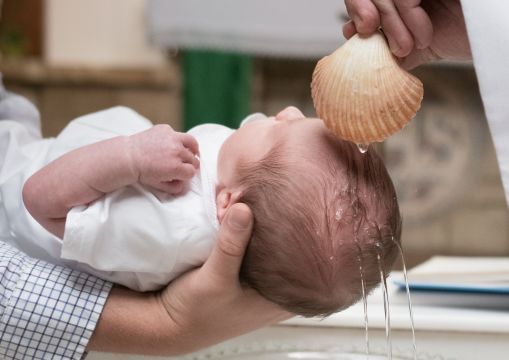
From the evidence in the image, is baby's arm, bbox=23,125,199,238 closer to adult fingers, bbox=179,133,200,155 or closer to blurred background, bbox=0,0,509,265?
adult fingers, bbox=179,133,200,155

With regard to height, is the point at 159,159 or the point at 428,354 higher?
the point at 159,159

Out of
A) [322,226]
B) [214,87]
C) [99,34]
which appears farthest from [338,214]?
[99,34]

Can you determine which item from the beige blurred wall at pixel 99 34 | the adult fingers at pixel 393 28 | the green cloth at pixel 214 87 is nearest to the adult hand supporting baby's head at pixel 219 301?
the adult fingers at pixel 393 28

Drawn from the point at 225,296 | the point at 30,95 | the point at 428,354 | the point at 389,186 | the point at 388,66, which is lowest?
the point at 30,95

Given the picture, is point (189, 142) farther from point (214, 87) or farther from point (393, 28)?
point (214, 87)

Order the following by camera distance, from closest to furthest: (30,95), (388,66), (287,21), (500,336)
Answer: (388,66) < (500,336) < (287,21) < (30,95)

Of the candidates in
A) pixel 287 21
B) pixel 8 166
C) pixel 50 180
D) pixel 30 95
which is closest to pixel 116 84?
pixel 30 95

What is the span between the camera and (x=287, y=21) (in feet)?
9.29

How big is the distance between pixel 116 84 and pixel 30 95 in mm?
320

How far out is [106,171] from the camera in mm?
835

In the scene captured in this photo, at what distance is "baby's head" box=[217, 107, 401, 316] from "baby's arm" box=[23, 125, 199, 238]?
0.25 feet

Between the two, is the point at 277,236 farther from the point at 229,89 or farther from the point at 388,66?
the point at 229,89

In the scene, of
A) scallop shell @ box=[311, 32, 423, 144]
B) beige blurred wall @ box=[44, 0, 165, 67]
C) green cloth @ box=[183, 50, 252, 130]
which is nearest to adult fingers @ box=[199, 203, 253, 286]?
scallop shell @ box=[311, 32, 423, 144]

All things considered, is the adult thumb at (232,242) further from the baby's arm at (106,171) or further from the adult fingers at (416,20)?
the adult fingers at (416,20)
